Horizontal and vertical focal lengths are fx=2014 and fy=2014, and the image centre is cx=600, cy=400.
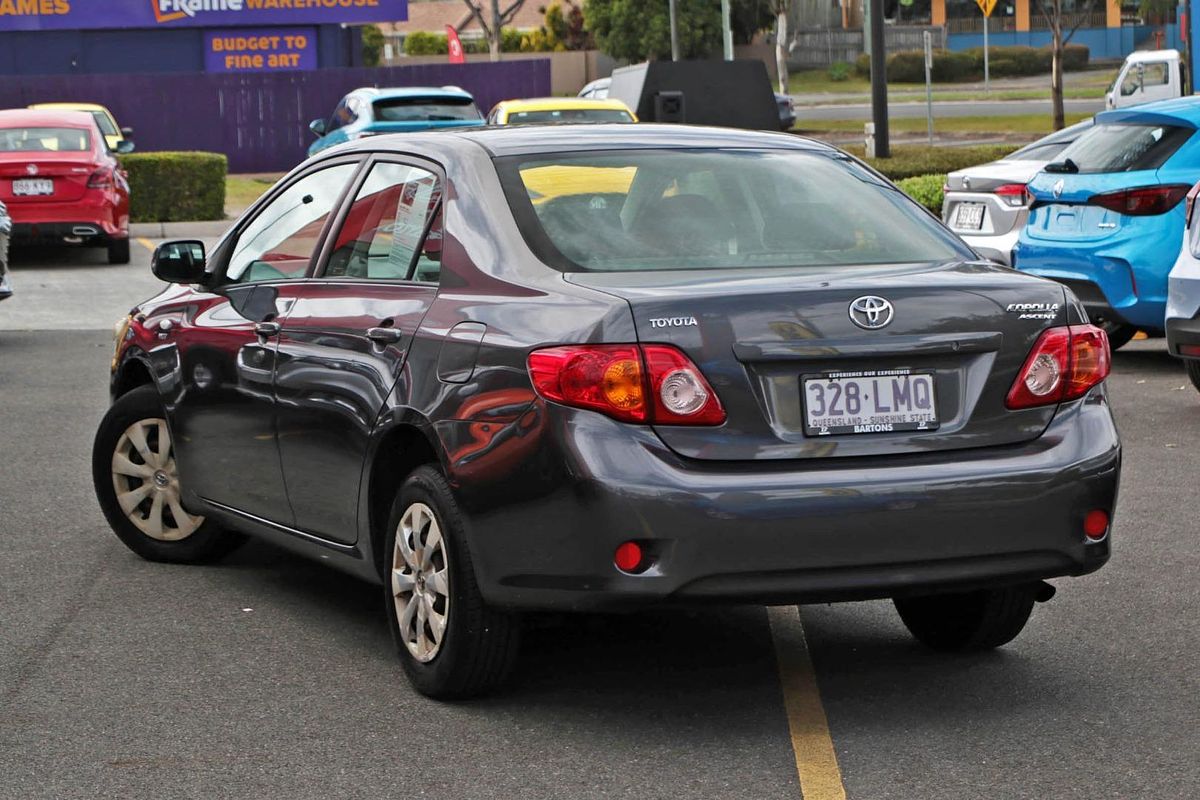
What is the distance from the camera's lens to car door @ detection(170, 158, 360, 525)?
6355mm

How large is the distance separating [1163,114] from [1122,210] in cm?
62

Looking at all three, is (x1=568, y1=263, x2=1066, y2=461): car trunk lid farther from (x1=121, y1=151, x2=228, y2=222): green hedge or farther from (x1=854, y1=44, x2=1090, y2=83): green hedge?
(x1=854, y1=44, x2=1090, y2=83): green hedge

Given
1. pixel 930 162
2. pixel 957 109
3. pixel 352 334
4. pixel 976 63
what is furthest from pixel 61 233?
pixel 976 63

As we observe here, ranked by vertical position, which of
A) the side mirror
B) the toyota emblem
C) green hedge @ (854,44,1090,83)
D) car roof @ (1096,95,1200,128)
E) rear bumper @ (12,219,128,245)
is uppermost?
green hedge @ (854,44,1090,83)

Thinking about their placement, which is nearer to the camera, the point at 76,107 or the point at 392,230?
the point at 392,230

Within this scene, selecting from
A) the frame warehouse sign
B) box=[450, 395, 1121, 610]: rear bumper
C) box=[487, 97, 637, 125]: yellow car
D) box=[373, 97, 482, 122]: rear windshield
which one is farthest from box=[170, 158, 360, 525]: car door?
the frame warehouse sign

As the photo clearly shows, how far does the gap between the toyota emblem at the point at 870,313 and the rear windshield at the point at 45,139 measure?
1690 cm

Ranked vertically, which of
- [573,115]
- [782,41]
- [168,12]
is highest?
[782,41]

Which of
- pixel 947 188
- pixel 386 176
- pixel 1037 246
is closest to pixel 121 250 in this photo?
pixel 947 188

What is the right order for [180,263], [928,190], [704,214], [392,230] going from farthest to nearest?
1. [928,190]
2. [180,263]
3. [392,230]
4. [704,214]

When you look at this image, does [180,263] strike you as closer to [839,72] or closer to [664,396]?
[664,396]

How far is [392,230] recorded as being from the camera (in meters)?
5.96

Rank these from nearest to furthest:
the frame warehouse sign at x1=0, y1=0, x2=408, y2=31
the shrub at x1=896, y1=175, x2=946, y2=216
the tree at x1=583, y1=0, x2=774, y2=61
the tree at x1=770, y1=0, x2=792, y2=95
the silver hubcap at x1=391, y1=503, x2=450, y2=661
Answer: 1. the silver hubcap at x1=391, y1=503, x2=450, y2=661
2. the shrub at x1=896, y1=175, x2=946, y2=216
3. the frame warehouse sign at x1=0, y1=0, x2=408, y2=31
4. the tree at x1=770, y1=0, x2=792, y2=95
5. the tree at x1=583, y1=0, x2=774, y2=61

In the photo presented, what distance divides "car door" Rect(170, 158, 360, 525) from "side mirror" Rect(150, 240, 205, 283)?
0.22ft
